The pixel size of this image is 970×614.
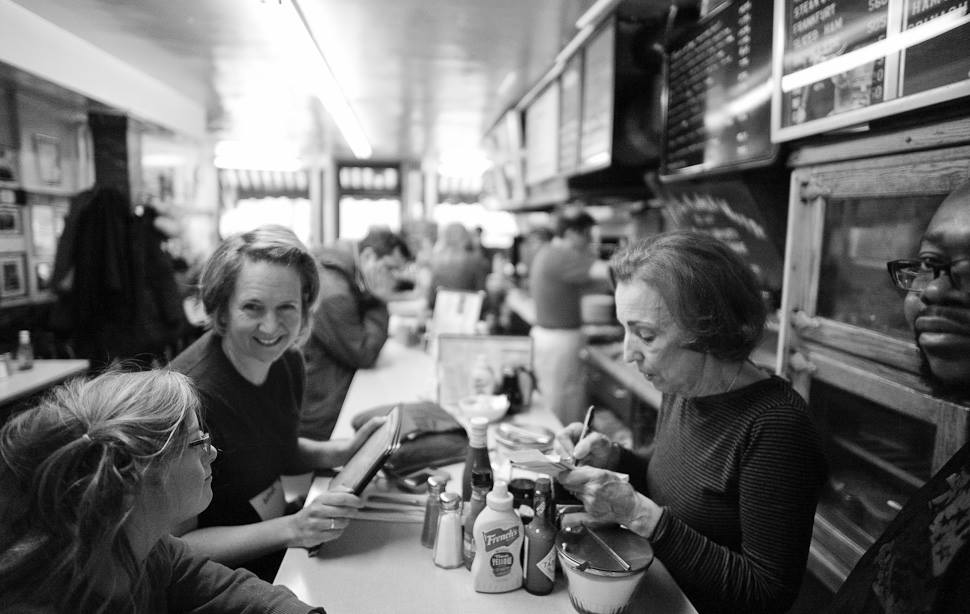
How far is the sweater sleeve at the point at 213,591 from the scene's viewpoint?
1234mm

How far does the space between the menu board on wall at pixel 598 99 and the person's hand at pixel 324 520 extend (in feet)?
8.77

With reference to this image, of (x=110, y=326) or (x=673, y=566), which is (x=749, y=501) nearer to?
(x=673, y=566)

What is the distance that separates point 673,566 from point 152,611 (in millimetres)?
1122

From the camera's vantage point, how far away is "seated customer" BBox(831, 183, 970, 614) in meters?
0.94

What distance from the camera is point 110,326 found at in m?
4.83

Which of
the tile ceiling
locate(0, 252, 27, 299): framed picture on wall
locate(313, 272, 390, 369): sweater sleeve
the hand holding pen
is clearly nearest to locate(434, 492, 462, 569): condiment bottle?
the hand holding pen

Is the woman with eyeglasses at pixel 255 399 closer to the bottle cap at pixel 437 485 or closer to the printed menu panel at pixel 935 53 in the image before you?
the bottle cap at pixel 437 485

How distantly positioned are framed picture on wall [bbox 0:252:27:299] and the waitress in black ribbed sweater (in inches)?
203

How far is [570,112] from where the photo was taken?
4.38 meters

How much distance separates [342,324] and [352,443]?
1.19m

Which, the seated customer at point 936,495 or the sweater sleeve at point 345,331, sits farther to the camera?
the sweater sleeve at point 345,331

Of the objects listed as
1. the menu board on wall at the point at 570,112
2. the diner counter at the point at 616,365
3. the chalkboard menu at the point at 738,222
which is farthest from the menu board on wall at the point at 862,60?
the menu board on wall at the point at 570,112

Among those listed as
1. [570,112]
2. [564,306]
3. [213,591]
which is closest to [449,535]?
[213,591]

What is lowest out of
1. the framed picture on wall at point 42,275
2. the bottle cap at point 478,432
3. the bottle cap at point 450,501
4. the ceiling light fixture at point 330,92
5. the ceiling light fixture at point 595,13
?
the bottle cap at point 450,501
